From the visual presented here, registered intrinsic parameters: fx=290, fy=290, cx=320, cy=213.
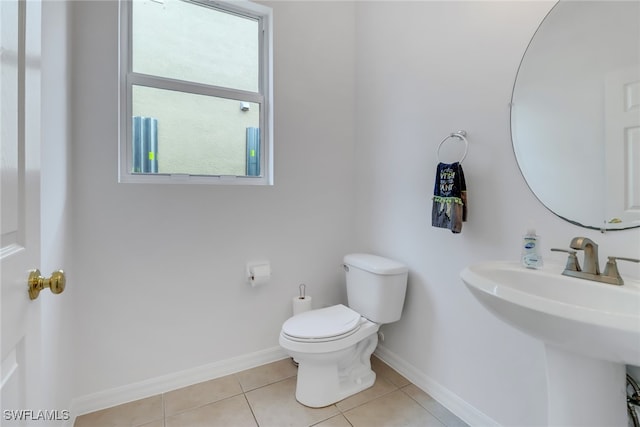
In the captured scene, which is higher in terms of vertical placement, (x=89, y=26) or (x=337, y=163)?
(x=89, y=26)

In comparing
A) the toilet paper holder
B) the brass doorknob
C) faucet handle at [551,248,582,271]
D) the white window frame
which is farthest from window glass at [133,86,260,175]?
faucet handle at [551,248,582,271]

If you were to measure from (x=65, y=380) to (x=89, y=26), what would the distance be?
164cm

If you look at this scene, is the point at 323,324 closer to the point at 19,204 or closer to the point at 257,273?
the point at 257,273

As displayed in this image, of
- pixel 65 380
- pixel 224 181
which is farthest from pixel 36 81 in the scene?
pixel 65 380

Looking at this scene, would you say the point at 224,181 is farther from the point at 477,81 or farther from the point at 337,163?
the point at 477,81

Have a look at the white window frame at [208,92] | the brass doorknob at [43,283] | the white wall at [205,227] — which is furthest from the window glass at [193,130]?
the brass doorknob at [43,283]

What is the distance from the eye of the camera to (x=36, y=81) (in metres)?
0.67

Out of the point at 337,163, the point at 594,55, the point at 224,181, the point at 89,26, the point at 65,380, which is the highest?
the point at 89,26

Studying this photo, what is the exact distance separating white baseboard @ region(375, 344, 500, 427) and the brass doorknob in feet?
5.50

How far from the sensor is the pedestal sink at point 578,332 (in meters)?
0.63

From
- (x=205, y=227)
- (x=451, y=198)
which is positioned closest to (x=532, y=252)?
(x=451, y=198)

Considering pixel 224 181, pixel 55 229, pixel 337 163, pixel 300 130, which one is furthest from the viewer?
pixel 337 163

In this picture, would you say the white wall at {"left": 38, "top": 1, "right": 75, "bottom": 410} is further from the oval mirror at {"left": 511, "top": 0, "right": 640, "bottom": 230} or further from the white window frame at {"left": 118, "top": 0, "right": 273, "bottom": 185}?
the oval mirror at {"left": 511, "top": 0, "right": 640, "bottom": 230}

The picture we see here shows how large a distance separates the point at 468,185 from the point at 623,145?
20.9 inches
